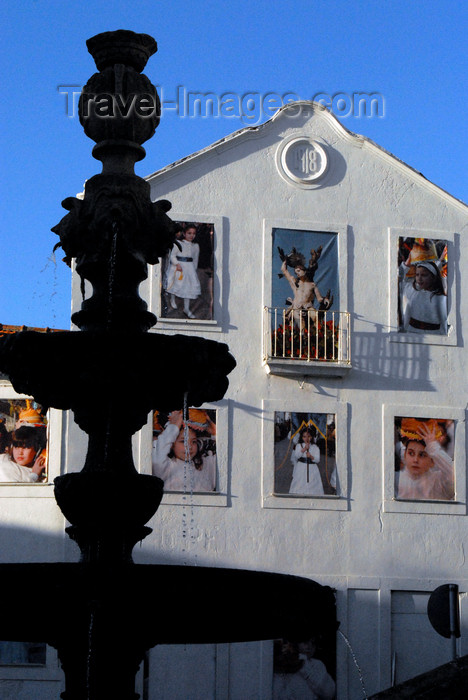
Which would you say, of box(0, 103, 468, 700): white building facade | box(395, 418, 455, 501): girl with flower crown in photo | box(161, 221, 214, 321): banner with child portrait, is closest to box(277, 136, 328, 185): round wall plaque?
box(0, 103, 468, 700): white building facade

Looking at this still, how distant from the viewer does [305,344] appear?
2514 centimetres

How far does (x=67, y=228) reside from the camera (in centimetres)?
926

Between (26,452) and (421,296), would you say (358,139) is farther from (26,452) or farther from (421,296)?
(26,452)

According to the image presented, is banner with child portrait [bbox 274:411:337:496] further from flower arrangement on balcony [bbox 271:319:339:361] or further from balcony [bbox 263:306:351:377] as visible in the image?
flower arrangement on balcony [bbox 271:319:339:361]

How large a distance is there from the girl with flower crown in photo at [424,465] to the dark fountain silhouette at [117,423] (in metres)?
16.7

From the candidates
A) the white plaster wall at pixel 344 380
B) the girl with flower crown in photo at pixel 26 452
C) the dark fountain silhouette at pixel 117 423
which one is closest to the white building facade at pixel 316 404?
the white plaster wall at pixel 344 380

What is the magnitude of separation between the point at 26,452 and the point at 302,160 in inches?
341

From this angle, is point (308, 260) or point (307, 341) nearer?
point (307, 341)

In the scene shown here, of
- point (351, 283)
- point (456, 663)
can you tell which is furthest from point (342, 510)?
point (456, 663)

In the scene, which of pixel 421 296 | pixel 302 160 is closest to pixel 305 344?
pixel 421 296

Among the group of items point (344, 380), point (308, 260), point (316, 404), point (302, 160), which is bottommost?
point (316, 404)

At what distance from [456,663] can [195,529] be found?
29.4ft

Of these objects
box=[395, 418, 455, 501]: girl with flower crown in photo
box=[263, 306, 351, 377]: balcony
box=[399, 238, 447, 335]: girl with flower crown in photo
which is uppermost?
box=[399, 238, 447, 335]: girl with flower crown in photo

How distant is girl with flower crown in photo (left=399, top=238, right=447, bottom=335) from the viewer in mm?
26234
